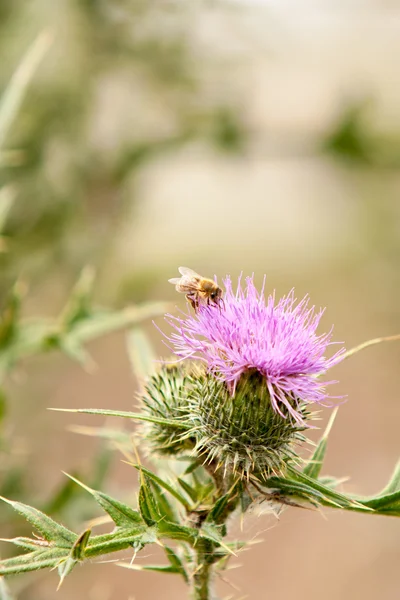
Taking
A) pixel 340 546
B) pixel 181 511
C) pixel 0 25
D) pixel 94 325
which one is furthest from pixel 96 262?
pixel 340 546

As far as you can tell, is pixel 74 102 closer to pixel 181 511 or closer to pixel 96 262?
pixel 96 262

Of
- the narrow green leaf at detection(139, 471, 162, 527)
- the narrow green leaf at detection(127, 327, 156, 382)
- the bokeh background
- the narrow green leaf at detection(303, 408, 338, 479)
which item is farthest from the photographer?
the bokeh background

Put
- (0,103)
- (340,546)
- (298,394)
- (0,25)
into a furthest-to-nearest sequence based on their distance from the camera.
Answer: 1. (340,546)
2. (0,25)
3. (0,103)
4. (298,394)

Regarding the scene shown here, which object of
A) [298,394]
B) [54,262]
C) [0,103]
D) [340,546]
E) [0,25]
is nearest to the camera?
[298,394]

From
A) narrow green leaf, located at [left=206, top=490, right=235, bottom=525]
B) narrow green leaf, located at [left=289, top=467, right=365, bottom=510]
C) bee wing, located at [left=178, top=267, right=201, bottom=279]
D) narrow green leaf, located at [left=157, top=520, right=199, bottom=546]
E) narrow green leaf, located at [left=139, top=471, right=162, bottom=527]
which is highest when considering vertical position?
bee wing, located at [left=178, top=267, right=201, bottom=279]

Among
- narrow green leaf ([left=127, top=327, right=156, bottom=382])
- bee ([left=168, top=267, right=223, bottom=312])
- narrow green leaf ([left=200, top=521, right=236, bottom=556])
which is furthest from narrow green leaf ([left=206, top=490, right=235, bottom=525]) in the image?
narrow green leaf ([left=127, top=327, right=156, bottom=382])

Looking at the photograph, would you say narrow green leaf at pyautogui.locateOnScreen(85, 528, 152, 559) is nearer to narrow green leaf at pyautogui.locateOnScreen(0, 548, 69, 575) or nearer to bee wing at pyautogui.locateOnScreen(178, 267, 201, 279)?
narrow green leaf at pyautogui.locateOnScreen(0, 548, 69, 575)
